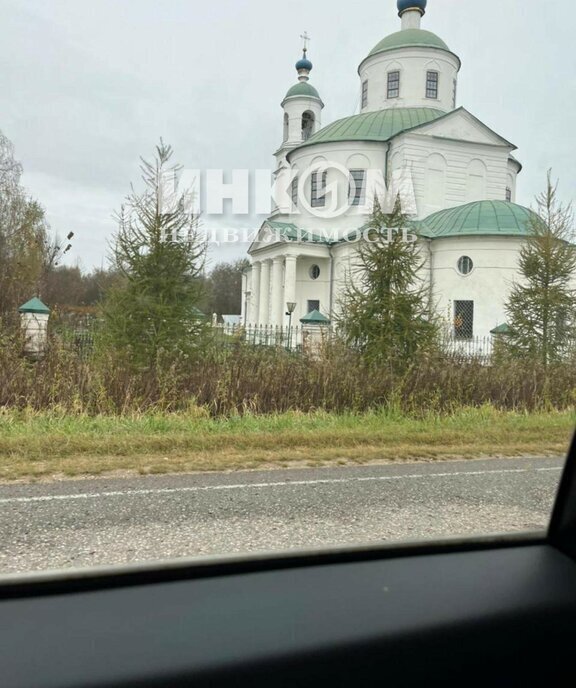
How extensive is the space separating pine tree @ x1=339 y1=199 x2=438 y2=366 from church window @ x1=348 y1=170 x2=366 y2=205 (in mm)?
23189

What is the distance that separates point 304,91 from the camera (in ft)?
151

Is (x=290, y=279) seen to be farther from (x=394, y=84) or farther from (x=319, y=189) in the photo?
(x=394, y=84)

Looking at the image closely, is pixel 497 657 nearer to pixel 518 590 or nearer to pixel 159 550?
pixel 518 590

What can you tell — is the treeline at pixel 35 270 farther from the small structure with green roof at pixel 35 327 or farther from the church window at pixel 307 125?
the church window at pixel 307 125

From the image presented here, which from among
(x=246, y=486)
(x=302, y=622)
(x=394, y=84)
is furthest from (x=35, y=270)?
(x=394, y=84)

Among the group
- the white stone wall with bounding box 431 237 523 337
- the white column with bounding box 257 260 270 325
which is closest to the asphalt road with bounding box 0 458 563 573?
the white stone wall with bounding box 431 237 523 337

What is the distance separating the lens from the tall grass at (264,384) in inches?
341

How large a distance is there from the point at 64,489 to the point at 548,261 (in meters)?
16.1

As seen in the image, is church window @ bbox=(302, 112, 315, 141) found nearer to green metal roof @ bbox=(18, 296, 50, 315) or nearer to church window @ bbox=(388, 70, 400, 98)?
church window @ bbox=(388, 70, 400, 98)

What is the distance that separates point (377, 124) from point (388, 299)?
27593 millimetres

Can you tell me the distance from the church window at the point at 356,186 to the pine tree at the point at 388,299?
2319cm

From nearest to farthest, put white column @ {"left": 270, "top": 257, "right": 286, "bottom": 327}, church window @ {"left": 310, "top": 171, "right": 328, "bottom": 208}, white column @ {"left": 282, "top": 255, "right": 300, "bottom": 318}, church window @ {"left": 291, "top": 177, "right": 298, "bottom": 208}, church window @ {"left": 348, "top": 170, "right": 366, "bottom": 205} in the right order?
white column @ {"left": 282, "top": 255, "right": 300, "bottom": 318} → white column @ {"left": 270, "top": 257, "right": 286, "bottom": 327} → church window @ {"left": 348, "top": 170, "right": 366, "bottom": 205} → church window @ {"left": 310, "top": 171, "right": 328, "bottom": 208} → church window @ {"left": 291, "top": 177, "right": 298, "bottom": 208}

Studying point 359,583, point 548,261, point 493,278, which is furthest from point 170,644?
point 493,278

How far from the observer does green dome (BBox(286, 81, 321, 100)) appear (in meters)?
46.1
